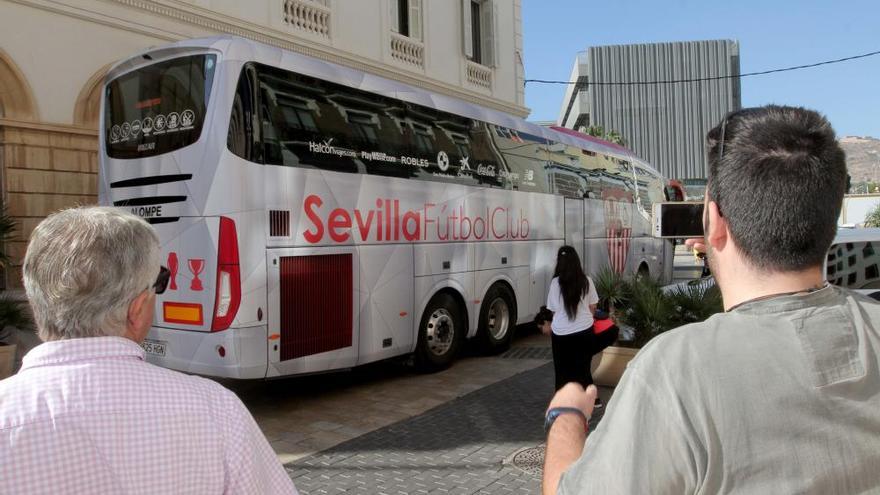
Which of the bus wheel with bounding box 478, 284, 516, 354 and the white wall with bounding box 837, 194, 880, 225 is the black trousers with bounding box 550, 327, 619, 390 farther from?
the white wall with bounding box 837, 194, 880, 225

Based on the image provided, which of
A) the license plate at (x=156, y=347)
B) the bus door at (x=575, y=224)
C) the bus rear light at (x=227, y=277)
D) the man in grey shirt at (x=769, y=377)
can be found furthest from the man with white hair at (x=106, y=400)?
the bus door at (x=575, y=224)

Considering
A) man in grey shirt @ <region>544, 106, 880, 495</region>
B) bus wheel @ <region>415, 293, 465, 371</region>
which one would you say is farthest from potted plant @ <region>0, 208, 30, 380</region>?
man in grey shirt @ <region>544, 106, 880, 495</region>

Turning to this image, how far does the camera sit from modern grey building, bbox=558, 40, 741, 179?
87562 millimetres

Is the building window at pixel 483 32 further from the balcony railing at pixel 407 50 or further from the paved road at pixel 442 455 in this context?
the paved road at pixel 442 455

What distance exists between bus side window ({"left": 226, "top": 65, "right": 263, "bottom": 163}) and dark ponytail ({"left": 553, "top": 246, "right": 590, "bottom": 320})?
3.11 metres

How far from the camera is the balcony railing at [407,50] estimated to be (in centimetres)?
1698

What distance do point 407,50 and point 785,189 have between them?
659 inches

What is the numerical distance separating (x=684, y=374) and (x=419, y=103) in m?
7.86

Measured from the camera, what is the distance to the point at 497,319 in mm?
10547

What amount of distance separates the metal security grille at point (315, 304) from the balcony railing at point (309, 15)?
8.48 meters

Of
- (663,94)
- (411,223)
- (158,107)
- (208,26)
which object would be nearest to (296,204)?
(158,107)

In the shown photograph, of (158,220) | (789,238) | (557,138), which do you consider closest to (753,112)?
(789,238)

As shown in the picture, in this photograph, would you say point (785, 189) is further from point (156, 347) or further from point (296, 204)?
point (156, 347)

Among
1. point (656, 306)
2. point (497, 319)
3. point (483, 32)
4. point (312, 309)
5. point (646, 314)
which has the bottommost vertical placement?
point (497, 319)
